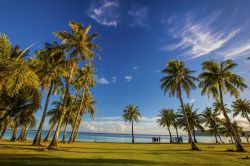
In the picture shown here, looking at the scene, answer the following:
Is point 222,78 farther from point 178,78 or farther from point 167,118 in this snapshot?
point 167,118

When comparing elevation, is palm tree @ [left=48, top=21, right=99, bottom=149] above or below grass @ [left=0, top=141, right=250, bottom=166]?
above

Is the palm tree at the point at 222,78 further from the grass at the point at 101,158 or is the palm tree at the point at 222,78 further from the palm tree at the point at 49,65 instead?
the palm tree at the point at 49,65

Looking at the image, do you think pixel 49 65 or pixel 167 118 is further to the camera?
pixel 167 118

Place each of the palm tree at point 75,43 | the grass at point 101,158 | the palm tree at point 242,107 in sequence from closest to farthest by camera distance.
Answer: the grass at point 101,158 < the palm tree at point 75,43 < the palm tree at point 242,107

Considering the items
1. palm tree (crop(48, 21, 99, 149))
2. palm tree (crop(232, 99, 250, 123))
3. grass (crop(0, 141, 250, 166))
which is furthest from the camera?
palm tree (crop(232, 99, 250, 123))

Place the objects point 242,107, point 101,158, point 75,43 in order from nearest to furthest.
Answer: point 101,158 → point 75,43 → point 242,107

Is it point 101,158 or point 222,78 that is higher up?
point 222,78

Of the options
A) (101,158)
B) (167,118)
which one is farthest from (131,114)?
(101,158)

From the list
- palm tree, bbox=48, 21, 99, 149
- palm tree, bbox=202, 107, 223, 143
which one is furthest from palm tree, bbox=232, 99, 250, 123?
palm tree, bbox=48, 21, 99, 149

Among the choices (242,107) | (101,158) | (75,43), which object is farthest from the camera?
(242,107)

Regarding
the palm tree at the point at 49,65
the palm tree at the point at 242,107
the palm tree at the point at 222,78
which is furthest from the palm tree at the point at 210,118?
the palm tree at the point at 49,65

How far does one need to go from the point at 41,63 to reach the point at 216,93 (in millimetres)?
29248

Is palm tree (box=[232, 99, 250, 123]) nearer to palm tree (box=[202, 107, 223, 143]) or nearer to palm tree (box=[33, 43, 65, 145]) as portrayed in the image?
palm tree (box=[202, 107, 223, 143])

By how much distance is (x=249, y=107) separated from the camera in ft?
167
